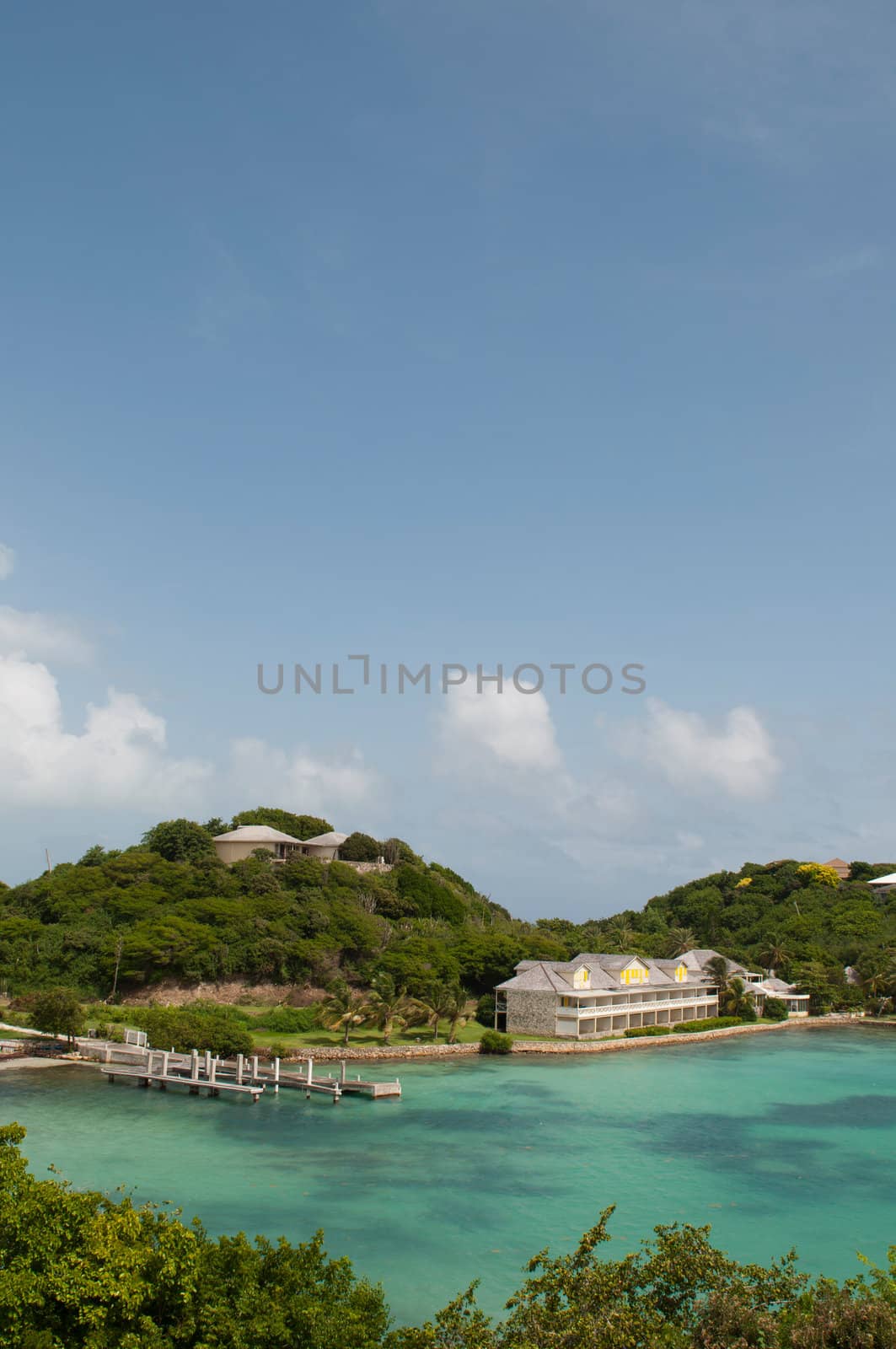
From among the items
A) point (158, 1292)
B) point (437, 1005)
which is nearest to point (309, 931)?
point (437, 1005)

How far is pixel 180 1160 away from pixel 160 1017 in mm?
16655

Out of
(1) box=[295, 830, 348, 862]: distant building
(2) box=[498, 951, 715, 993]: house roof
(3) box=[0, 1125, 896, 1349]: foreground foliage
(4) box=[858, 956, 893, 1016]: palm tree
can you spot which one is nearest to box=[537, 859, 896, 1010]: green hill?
(4) box=[858, 956, 893, 1016]: palm tree

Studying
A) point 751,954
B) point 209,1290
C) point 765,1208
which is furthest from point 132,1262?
point 751,954

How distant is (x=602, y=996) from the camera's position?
195 feet

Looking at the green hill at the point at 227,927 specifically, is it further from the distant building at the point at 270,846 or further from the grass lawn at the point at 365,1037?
the grass lawn at the point at 365,1037

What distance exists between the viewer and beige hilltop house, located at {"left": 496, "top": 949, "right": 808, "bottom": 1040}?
57.5m

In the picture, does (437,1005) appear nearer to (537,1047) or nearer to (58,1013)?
(537,1047)

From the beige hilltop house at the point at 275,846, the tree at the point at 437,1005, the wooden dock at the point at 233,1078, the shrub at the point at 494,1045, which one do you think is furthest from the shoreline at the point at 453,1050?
the beige hilltop house at the point at 275,846

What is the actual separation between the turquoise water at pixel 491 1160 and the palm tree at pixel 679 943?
109ft

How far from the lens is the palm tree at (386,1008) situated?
5356cm

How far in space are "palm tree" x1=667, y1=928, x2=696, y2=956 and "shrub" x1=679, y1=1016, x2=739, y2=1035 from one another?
12.6m

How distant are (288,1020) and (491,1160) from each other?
2498 cm

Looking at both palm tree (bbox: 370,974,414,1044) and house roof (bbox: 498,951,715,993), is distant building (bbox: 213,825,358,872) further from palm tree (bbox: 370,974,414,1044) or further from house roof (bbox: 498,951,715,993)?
palm tree (bbox: 370,974,414,1044)

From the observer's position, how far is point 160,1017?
46.2m
